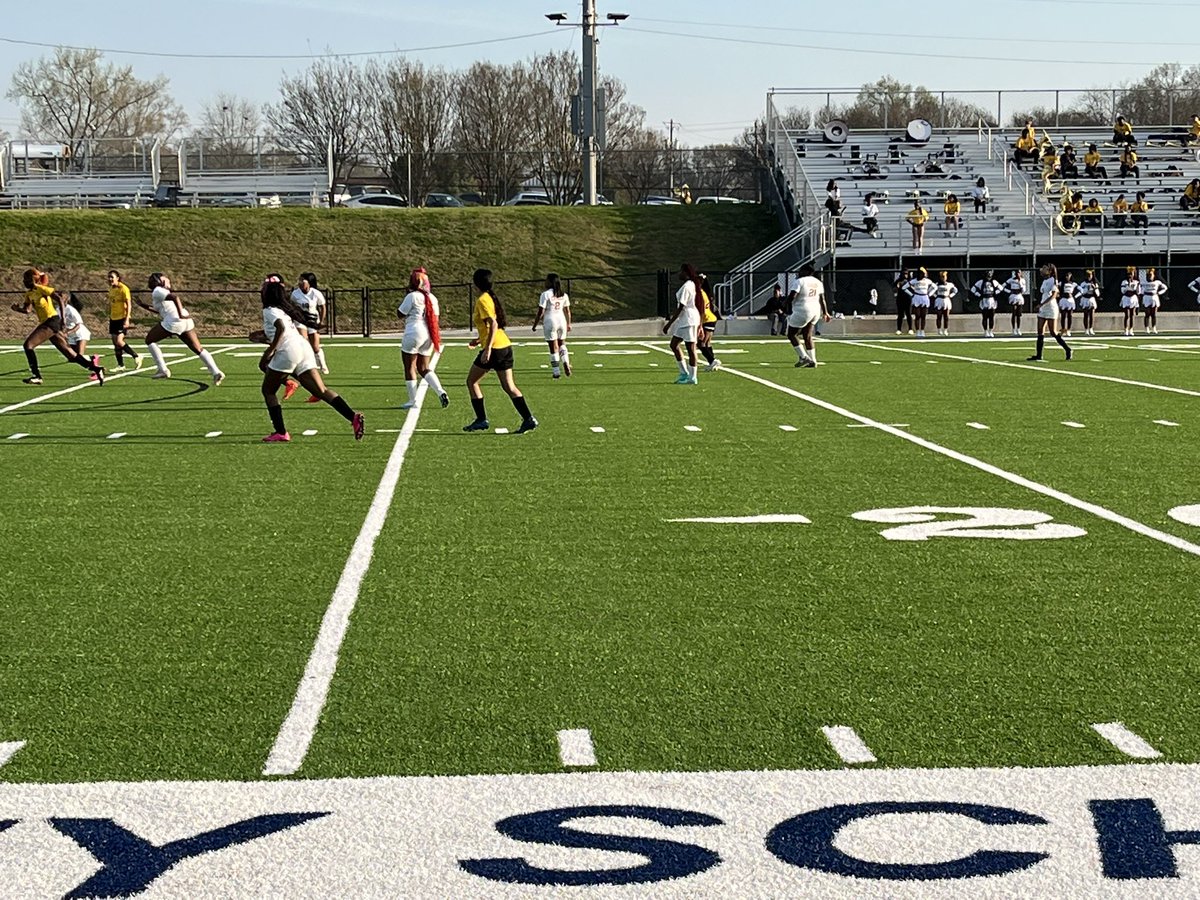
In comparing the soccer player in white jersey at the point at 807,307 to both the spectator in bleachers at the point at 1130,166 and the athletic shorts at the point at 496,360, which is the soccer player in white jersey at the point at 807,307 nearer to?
the athletic shorts at the point at 496,360

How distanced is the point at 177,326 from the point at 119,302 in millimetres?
2915

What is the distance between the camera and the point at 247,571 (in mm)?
7223

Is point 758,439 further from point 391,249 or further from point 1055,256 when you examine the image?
point 391,249

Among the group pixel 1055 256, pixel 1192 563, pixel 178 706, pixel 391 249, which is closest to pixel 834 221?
pixel 1055 256

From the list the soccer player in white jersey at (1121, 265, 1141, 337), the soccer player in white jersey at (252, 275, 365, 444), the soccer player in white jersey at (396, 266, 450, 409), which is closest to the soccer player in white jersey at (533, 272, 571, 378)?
the soccer player in white jersey at (396, 266, 450, 409)

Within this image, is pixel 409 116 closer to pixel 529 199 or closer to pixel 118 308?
pixel 529 199

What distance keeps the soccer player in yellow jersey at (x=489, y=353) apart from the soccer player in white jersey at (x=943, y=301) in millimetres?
26067

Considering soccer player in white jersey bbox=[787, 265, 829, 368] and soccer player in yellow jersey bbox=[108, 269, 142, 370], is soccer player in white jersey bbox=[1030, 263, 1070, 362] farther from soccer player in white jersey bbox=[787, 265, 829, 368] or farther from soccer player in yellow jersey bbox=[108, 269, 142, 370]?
soccer player in yellow jersey bbox=[108, 269, 142, 370]

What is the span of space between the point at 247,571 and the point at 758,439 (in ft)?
21.7

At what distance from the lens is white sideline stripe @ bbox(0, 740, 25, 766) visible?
4.31 metres

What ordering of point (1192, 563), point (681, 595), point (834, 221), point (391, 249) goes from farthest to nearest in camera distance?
point (391, 249), point (834, 221), point (1192, 563), point (681, 595)

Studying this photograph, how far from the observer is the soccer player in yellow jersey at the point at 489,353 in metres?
13.6

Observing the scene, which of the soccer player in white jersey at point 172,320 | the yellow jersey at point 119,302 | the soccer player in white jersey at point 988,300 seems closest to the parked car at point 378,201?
the soccer player in white jersey at point 988,300

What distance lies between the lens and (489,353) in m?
13.6
